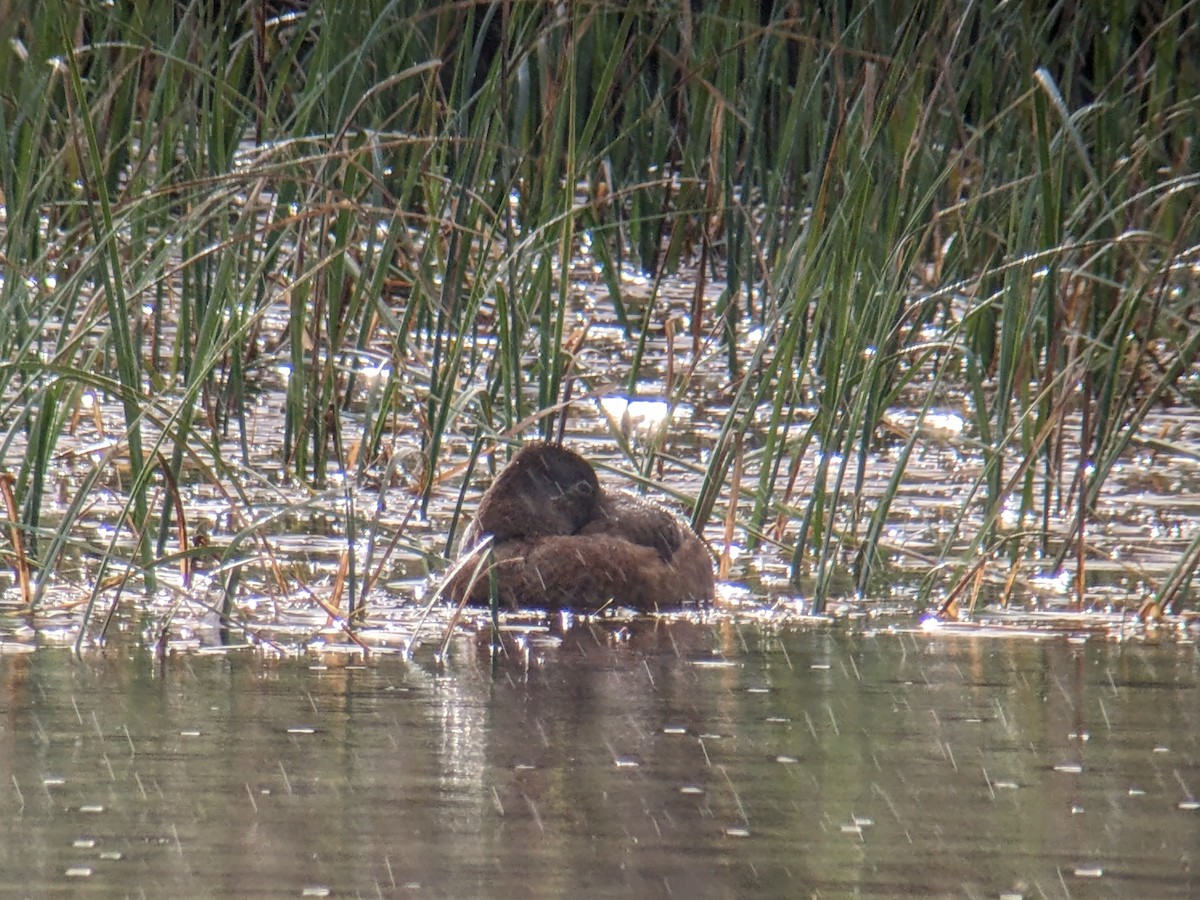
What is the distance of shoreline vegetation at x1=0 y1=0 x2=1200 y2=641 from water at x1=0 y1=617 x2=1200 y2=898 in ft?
1.43

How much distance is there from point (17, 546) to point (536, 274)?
5.56 feet

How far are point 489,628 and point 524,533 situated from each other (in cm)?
65

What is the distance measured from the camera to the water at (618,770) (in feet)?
12.4

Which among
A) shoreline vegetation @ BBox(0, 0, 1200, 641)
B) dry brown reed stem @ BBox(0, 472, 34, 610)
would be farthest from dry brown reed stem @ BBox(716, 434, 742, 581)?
dry brown reed stem @ BBox(0, 472, 34, 610)

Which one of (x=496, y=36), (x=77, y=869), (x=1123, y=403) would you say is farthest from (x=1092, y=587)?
(x=496, y=36)

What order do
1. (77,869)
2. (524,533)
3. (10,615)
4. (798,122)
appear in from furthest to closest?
(798,122)
(524,533)
(10,615)
(77,869)

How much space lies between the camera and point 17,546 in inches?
226

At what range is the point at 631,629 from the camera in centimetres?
612

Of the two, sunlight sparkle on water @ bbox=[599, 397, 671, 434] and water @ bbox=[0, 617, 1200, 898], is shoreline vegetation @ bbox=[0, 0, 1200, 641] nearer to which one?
sunlight sparkle on water @ bbox=[599, 397, 671, 434]

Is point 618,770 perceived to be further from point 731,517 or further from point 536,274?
point 536,274

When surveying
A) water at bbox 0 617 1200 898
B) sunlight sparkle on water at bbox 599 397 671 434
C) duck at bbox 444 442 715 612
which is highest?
water at bbox 0 617 1200 898

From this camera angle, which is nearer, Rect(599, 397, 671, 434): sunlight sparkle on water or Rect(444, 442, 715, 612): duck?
Rect(444, 442, 715, 612): duck

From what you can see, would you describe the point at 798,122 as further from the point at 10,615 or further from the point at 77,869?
the point at 77,869

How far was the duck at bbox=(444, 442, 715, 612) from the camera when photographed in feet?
20.7
